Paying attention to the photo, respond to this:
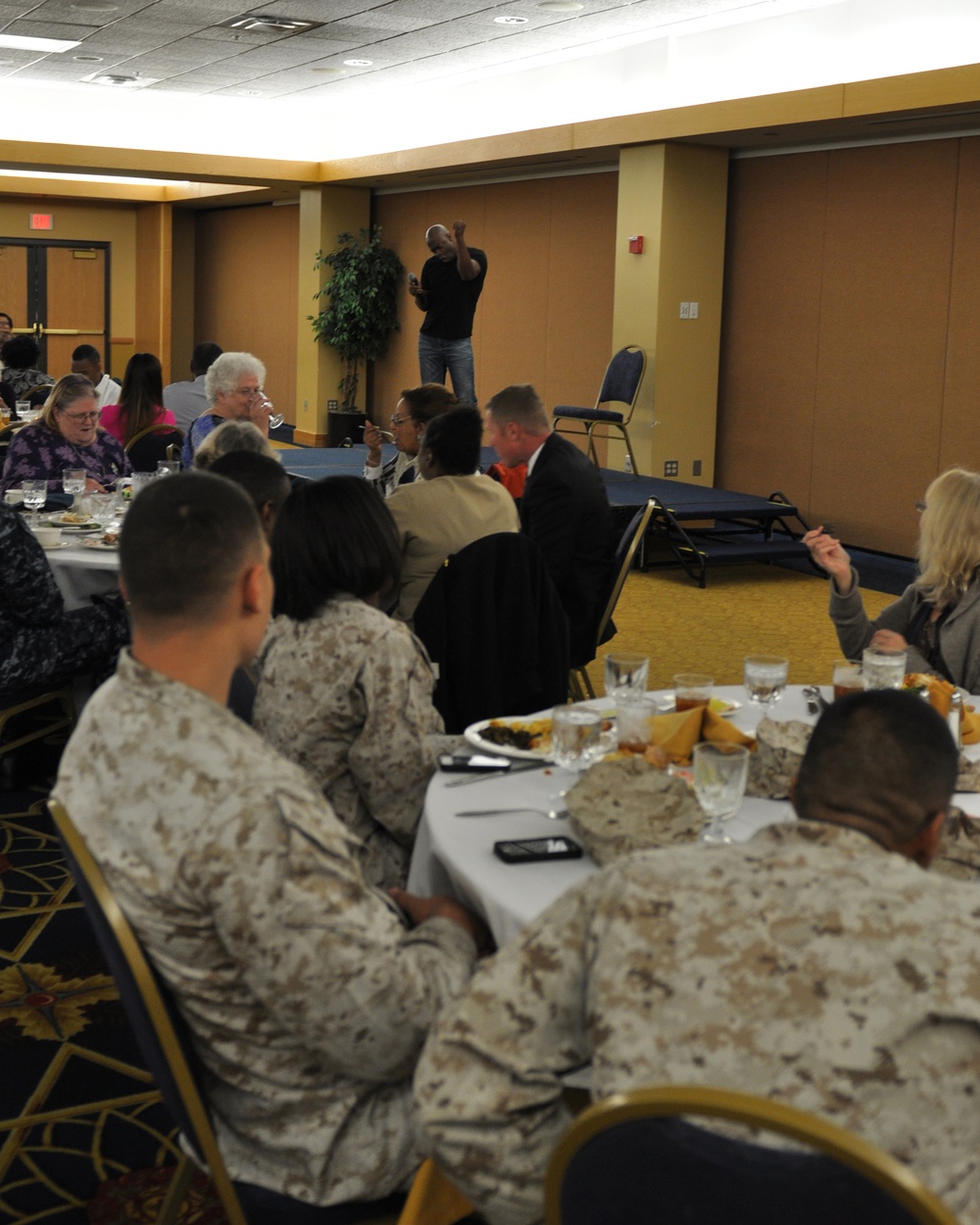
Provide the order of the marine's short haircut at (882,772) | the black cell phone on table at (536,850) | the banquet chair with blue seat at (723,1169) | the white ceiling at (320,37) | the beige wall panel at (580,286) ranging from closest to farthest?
the banquet chair with blue seat at (723,1169)
the marine's short haircut at (882,772)
the black cell phone on table at (536,850)
the white ceiling at (320,37)
the beige wall panel at (580,286)

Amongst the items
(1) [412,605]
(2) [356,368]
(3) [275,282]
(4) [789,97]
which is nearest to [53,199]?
(3) [275,282]

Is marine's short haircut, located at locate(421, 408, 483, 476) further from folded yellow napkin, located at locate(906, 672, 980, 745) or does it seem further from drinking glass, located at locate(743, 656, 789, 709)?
folded yellow napkin, located at locate(906, 672, 980, 745)

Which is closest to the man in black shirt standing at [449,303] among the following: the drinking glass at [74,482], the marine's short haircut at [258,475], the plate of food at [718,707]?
the drinking glass at [74,482]

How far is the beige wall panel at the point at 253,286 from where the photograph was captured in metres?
16.8

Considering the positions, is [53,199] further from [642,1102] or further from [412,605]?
[642,1102]

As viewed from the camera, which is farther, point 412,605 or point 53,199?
point 53,199

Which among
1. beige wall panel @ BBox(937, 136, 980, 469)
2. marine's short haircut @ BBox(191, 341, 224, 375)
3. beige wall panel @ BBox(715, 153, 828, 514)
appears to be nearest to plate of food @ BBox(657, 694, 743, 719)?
beige wall panel @ BBox(937, 136, 980, 469)

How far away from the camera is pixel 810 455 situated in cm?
974

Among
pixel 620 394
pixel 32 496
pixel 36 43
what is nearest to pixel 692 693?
pixel 32 496

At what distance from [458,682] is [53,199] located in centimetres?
1748

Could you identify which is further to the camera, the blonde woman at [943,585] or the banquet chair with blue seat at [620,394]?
the banquet chair with blue seat at [620,394]

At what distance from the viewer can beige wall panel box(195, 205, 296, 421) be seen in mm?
16750

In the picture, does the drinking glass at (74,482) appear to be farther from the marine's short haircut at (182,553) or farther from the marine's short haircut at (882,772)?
the marine's short haircut at (882,772)

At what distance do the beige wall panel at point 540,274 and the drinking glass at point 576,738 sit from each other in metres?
9.51
